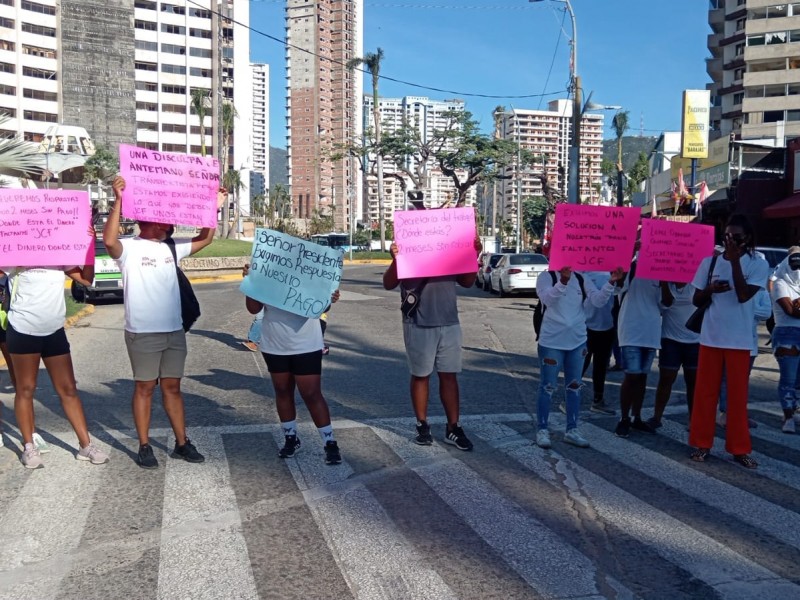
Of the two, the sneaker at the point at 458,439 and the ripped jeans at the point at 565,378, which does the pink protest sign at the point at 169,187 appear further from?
the ripped jeans at the point at 565,378

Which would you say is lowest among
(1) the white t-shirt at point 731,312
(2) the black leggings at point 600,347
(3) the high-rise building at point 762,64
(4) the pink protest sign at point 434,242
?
(2) the black leggings at point 600,347

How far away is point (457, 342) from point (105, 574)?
10.5 feet

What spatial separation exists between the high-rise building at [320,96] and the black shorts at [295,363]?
14087 centimetres

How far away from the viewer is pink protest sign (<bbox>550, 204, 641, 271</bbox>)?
644 centimetres

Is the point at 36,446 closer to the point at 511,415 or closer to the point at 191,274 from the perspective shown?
the point at 511,415

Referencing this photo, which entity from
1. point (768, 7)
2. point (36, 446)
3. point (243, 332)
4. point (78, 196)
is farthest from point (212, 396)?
point (768, 7)


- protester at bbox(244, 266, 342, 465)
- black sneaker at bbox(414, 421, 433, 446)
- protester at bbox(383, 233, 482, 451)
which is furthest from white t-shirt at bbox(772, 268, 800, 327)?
protester at bbox(244, 266, 342, 465)

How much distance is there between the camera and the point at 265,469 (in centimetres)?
591

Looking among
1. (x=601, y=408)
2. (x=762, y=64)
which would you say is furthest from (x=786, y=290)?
(x=762, y=64)

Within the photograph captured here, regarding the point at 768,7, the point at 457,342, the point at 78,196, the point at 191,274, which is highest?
the point at 768,7

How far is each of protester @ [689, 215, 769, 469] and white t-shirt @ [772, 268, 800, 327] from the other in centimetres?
138

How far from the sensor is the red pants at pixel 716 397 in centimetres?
612

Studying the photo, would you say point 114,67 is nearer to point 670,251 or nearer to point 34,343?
point 34,343

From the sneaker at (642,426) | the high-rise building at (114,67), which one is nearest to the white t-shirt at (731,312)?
the sneaker at (642,426)
